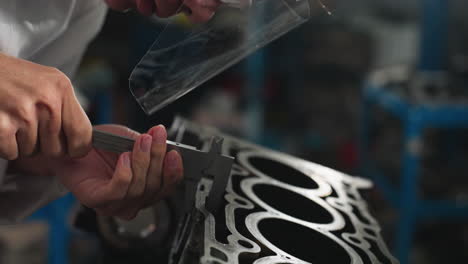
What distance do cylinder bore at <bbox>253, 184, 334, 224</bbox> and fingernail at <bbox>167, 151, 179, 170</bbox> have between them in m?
0.11

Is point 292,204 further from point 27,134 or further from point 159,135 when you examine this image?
point 27,134

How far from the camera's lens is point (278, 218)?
63cm

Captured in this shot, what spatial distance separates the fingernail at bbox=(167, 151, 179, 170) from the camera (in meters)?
0.65

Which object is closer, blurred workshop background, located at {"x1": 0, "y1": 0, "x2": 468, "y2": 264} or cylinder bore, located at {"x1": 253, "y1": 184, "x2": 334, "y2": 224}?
cylinder bore, located at {"x1": 253, "y1": 184, "x2": 334, "y2": 224}

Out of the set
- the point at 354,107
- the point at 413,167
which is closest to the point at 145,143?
the point at 413,167

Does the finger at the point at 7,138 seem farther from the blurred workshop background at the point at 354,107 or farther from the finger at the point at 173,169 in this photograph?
the blurred workshop background at the point at 354,107

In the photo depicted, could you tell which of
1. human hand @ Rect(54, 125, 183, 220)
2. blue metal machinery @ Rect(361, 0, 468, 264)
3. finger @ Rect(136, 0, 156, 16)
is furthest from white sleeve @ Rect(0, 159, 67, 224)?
blue metal machinery @ Rect(361, 0, 468, 264)

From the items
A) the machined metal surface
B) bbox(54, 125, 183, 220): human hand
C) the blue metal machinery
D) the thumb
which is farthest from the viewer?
the blue metal machinery

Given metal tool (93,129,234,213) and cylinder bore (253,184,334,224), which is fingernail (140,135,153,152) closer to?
metal tool (93,129,234,213)

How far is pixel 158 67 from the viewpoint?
67 cm

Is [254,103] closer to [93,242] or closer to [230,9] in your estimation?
[93,242]

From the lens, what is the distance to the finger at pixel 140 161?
63 centimetres

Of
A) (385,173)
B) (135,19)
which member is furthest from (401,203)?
(135,19)

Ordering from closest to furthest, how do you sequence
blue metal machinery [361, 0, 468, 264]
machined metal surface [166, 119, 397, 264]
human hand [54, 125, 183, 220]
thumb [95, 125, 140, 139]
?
machined metal surface [166, 119, 397, 264]
human hand [54, 125, 183, 220]
thumb [95, 125, 140, 139]
blue metal machinery [361, 0, 468, 264]
